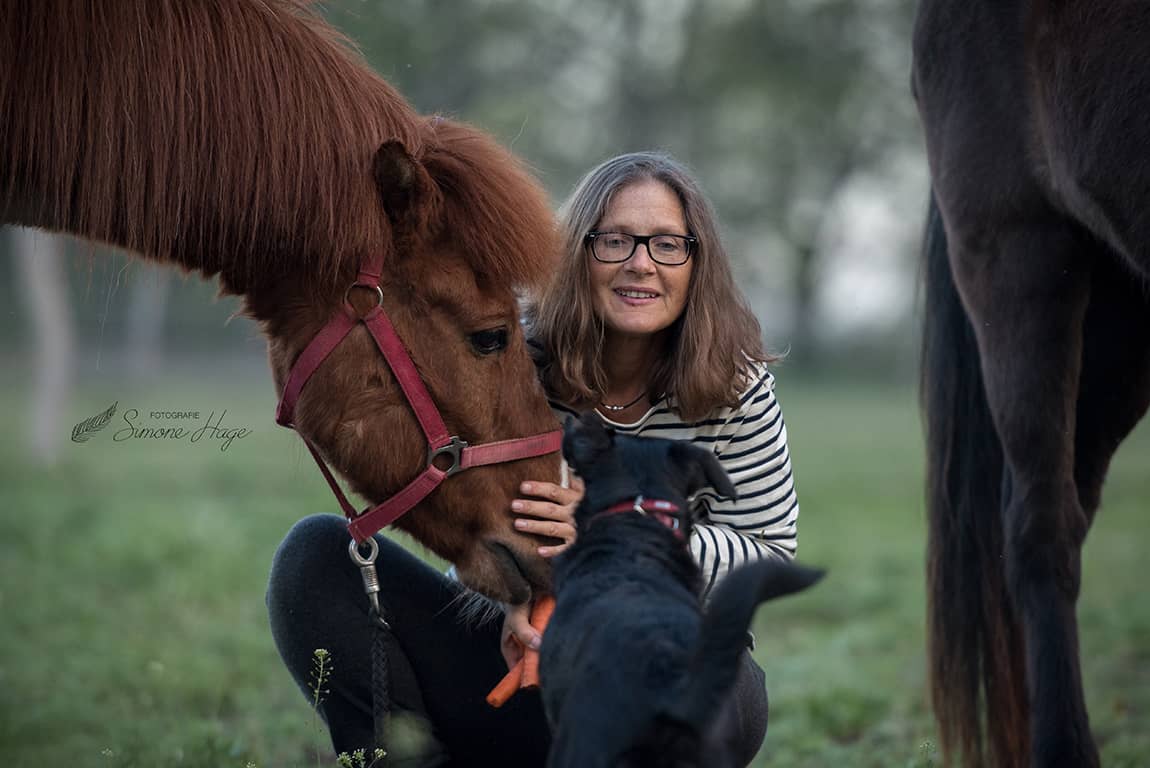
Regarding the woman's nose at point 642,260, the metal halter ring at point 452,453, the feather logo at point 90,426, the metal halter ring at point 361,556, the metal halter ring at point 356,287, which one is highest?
the woman's nose at point 642,260

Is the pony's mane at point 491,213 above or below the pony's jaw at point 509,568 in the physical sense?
above

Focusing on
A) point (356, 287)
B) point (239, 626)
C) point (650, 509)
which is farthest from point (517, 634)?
point (239, 626)

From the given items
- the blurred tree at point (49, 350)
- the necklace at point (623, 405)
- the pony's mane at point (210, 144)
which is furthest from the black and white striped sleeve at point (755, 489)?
the blurred tree at point (49, 350)

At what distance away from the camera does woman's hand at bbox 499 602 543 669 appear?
2535mm

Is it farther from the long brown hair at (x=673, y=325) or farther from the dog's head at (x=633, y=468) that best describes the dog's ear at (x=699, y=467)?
the long brown hair at (x=673, y=325)

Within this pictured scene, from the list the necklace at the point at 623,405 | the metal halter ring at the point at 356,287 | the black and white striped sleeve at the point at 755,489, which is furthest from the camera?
the necklace at the point at 623,405

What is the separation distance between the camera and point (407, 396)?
250 cm

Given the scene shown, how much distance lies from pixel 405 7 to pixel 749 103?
1649 centimetres

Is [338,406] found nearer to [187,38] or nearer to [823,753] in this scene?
[187,38]

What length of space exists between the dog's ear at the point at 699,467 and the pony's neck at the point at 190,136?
813mm

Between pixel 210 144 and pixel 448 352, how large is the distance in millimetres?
686

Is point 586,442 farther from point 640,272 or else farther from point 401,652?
point 401,652

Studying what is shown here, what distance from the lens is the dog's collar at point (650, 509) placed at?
91.7 inches

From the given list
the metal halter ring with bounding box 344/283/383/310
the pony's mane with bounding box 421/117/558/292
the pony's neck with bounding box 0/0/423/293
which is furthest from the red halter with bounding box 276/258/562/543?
the pony's mane with bounding box 421/117/558/292
